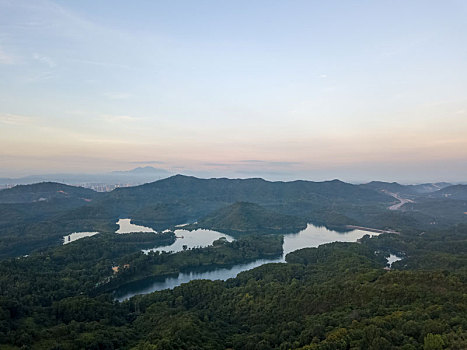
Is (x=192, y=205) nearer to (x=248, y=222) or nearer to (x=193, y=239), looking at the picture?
(x=248, y=222)

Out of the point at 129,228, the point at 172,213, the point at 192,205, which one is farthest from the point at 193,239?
the point at 192,205

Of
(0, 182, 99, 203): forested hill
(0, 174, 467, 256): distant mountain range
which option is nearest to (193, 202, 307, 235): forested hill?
(0, 174, 467, 256): distant mountain range

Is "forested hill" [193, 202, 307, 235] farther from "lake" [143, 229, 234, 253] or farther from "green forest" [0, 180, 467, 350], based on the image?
"green forest" [0, 180, 467, 350]

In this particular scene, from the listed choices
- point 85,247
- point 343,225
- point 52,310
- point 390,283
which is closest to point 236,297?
point 390,283

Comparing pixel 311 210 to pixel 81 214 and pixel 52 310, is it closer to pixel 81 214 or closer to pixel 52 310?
pixel 81 214

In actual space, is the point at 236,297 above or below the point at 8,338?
below
